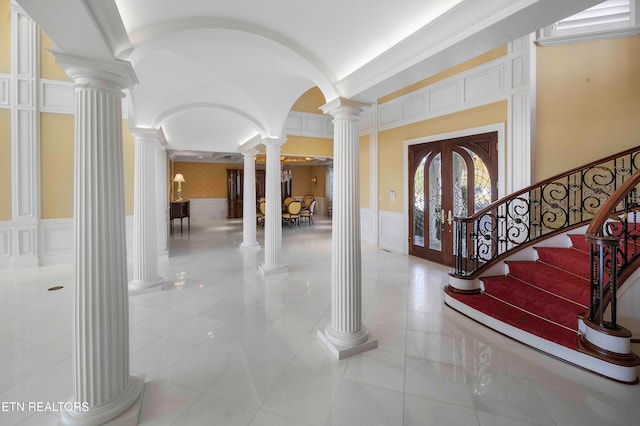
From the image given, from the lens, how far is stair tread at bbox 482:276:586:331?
2.99 m

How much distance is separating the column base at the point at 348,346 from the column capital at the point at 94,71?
256 centimetres

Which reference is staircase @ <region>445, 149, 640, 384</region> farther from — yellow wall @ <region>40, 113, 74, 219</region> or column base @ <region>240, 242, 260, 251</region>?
yellow wall @ <region>40, 113, 74, 219</region>

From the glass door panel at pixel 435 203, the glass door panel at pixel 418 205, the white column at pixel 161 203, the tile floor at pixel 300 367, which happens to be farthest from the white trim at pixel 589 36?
the white column at pixel 161 203

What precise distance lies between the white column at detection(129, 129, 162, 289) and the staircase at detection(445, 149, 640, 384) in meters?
4.23

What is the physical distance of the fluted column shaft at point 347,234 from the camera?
2.77 metres

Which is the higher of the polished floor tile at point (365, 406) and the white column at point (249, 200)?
the white column at point (249, 200)

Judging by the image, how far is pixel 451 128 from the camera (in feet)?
18.8

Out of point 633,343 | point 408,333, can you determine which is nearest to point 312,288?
point 408,333

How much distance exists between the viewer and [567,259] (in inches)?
140

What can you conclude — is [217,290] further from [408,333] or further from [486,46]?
[486,46]

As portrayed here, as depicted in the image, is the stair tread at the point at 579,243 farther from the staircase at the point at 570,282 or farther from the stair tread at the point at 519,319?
the stair tread at the point at 519,319

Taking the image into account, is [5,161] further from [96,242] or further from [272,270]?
[96,242]

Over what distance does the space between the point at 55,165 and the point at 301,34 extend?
601cm

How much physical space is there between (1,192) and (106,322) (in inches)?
226
